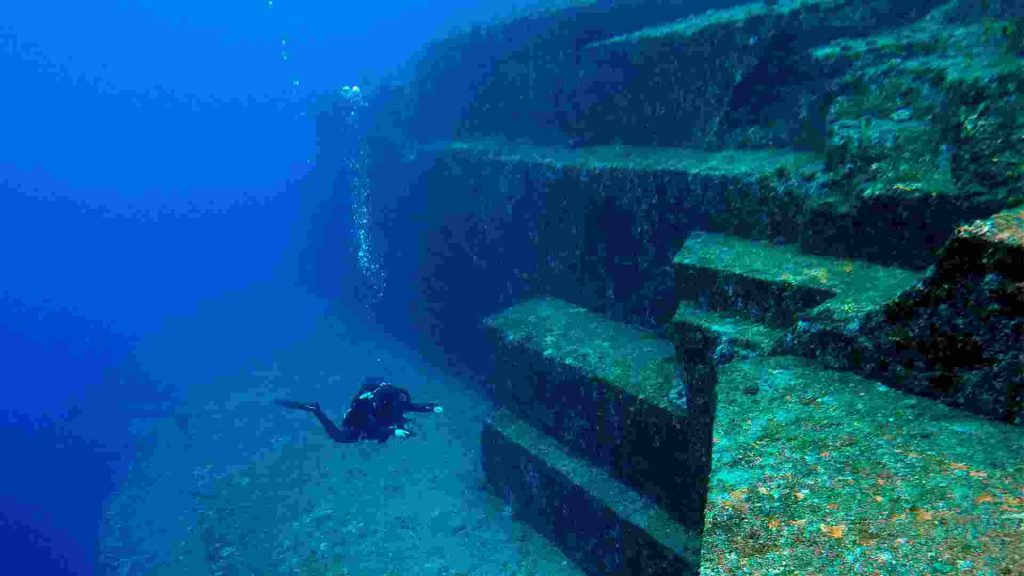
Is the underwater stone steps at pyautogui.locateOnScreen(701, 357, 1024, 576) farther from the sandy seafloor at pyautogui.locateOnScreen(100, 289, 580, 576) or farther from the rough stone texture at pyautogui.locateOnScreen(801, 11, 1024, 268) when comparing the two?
the sandy seafloor at pyautogui.locateOnScreen(100, 289, 580, 576)

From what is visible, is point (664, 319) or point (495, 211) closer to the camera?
point (664, 319)

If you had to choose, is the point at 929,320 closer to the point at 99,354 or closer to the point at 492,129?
the point at 492,129

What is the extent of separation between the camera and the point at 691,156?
605cm

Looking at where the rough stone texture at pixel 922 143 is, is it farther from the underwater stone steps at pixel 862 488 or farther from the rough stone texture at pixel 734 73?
the underwater stone steps at pixel 862 488

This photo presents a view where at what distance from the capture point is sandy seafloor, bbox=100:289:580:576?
694 centimetres

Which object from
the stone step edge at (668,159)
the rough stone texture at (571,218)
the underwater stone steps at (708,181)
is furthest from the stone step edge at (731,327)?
the stone step edge at (668,159)

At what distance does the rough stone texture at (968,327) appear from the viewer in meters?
2.02

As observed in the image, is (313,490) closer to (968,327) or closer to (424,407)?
(424,407)

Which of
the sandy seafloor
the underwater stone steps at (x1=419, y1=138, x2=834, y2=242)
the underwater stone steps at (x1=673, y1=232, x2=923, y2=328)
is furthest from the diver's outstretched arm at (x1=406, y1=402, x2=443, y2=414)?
the underwater stone steps at (x1=673, y1=232, x2=923, y2=328)

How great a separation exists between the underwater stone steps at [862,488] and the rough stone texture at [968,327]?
85 millimetres

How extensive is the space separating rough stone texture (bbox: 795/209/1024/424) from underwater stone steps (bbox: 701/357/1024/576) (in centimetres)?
9

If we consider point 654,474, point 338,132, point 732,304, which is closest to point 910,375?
point 732,304

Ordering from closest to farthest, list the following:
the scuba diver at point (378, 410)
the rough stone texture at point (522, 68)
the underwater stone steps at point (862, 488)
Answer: the underwater stone steps at point (862, 488) < the scuba diver at point (378, 410) < the rough stone texture at point (522, 68)

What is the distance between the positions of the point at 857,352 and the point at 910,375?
0.25m
